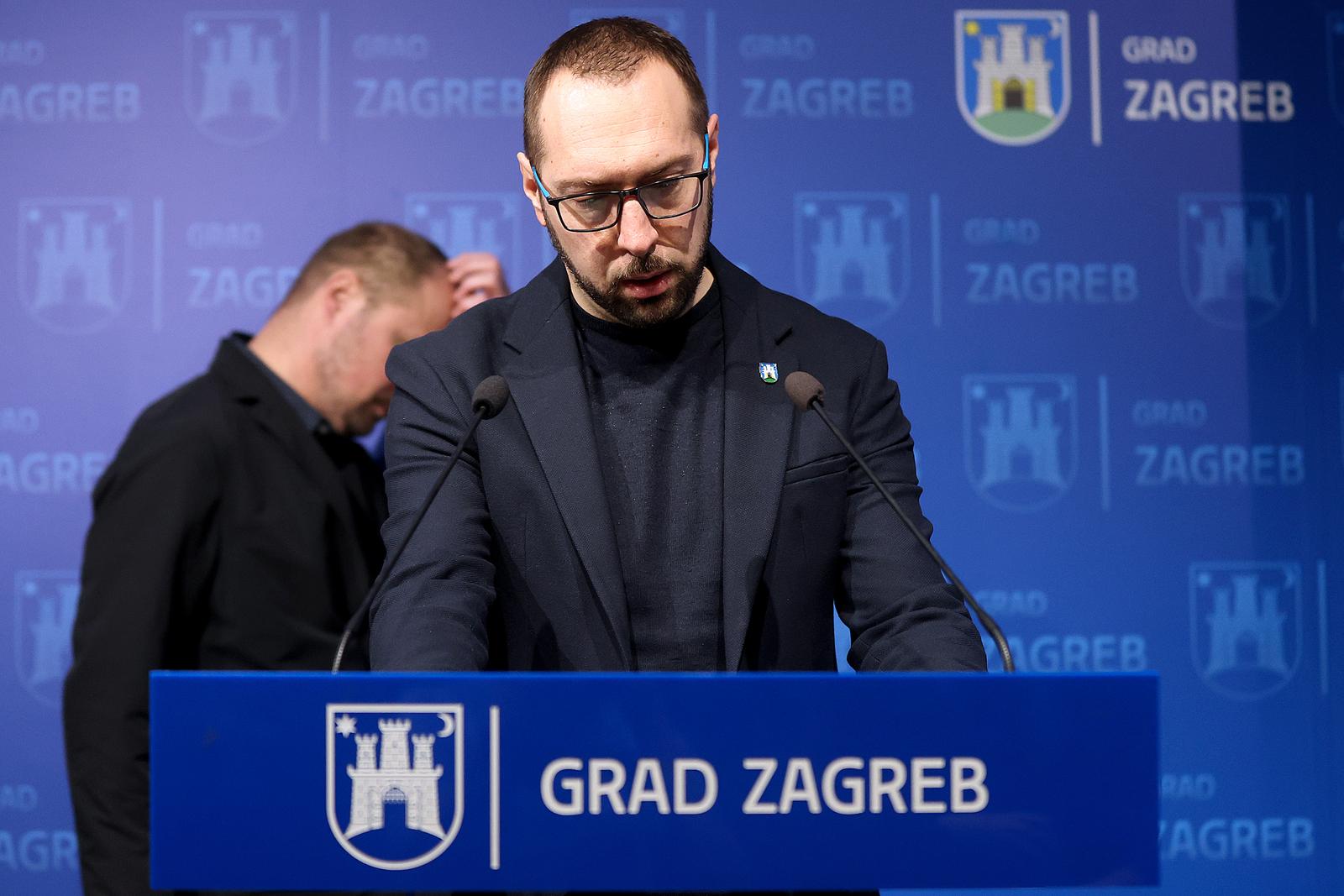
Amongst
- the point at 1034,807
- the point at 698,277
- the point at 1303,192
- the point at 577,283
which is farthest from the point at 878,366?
the point at 1303,192

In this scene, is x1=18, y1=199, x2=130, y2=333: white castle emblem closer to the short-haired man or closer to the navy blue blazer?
the short-haired man

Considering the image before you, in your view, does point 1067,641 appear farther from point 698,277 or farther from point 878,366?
point 698,277

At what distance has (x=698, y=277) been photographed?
5.39 feet

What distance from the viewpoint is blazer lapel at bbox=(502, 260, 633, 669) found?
59.3 inches

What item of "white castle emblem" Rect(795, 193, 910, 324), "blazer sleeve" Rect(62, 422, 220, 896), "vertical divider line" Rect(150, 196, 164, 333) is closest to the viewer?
"blazer sleeve" Rect(62, 422, 220, 896)

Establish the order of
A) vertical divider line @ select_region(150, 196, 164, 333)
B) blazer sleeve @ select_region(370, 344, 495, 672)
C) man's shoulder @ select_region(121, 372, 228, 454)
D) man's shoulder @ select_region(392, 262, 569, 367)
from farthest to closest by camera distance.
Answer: vertical divider line @ select_region(150, 196, 164, 333), man's shoulder @ select_region(121, 372, 228, 454), man's shoulder @ select_region(392, 262, 569, 367), blazer sleeve @ select_region(370, 344, 495, 672)

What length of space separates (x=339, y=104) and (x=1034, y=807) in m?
2.50

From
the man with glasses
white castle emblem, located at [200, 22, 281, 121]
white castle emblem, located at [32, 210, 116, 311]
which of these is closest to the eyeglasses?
the man with glasses

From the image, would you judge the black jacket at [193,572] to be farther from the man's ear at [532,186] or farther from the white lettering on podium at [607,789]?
→ the white lettering on podium at [607,789]

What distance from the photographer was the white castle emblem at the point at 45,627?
9.69 feet

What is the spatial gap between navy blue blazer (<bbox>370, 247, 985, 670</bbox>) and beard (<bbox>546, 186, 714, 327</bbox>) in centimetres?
8

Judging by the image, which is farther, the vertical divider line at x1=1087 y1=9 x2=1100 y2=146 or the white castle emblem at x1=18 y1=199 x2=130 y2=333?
the vertical divider line at x1=1087 y1=9 x2=1100 y2=146

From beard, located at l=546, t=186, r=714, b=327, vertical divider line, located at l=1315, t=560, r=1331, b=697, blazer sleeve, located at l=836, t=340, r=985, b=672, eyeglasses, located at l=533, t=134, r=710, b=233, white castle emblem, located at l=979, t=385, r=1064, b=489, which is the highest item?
eyeglasses, located at l=533, t=134, r=710, b=233

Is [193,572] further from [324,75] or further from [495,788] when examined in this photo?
[495,788]
